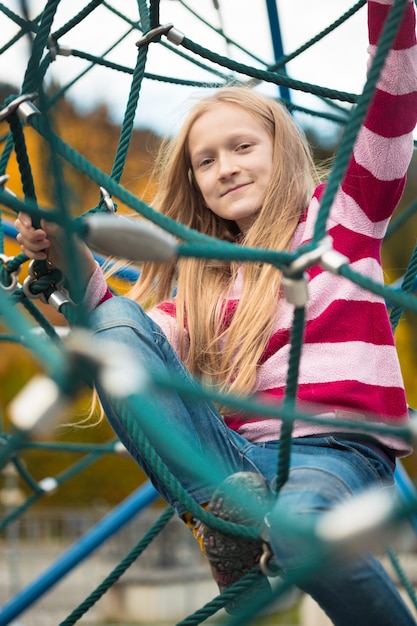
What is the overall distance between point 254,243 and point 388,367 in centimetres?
22

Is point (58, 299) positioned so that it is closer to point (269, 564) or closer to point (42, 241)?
point (42, 241)

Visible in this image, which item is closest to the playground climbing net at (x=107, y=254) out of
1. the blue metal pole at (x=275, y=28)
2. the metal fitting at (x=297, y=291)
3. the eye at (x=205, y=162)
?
the metal fitting at (x=297, y=291)

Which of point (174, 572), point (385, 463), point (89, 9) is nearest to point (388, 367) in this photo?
point (385, 463)

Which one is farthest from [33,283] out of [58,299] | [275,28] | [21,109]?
[275,28]

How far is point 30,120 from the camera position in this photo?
2.64 ft

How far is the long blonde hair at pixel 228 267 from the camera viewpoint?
1012mm

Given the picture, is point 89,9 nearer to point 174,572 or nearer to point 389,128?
point 389,128

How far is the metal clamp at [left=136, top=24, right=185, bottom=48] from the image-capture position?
106 centimetres

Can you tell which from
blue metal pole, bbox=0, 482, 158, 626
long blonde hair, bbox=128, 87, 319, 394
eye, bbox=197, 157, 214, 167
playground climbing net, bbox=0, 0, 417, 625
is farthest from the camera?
blue metal pole, bbox=0, 482, 158, 626

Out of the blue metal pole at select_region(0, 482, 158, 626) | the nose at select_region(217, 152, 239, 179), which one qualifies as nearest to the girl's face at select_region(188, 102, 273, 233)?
the nose at select_region(217, 152, 239, 179)

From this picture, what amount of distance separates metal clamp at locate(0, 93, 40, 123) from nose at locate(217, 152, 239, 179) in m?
0.33

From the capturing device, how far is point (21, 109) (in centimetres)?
81

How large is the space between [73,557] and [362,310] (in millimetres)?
890

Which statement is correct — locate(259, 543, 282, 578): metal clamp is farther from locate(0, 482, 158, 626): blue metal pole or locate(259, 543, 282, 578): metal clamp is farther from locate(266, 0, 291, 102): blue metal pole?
locate(266, 0, 291, 102): blue metal pole
